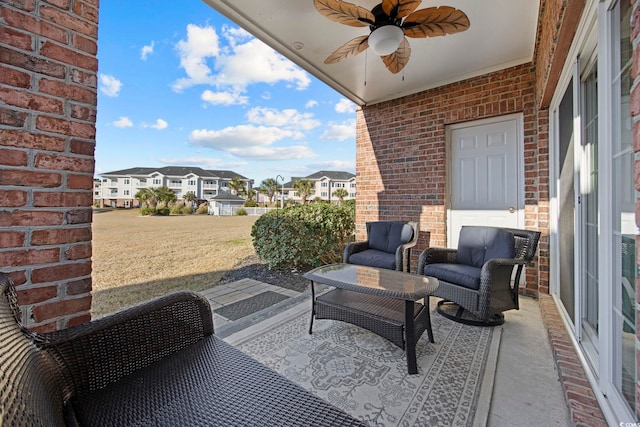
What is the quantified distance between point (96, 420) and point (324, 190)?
28266 mm

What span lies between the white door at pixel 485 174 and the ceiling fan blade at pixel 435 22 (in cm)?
191

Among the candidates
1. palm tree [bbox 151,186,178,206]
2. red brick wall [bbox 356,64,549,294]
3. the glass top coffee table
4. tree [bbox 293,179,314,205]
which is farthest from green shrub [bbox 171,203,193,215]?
the glass top coffee table

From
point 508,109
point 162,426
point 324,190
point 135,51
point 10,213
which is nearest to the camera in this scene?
point 162,426

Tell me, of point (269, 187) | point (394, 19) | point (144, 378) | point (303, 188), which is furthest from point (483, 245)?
point (269, 187)

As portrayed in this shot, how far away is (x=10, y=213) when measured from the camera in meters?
1.01

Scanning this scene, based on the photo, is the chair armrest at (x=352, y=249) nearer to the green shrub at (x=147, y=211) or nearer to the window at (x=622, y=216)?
the window at (x=622, y=216)

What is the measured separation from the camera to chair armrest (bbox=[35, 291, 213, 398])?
33.9 inches

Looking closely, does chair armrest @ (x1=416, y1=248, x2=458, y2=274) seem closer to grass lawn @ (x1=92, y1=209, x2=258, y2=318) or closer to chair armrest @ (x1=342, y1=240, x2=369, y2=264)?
chair armrest @ (x1=342, y1=240, x2=369, y2=264)

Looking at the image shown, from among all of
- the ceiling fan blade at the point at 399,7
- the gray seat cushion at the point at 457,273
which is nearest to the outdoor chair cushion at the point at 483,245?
the gray seat cushion at the point at 457,273

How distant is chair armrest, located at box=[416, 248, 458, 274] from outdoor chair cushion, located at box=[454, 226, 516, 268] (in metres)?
0.07

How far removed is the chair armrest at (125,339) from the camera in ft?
2.82

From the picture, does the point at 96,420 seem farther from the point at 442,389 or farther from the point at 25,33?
the point at 442,389

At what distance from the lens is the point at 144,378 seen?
945 millimetres

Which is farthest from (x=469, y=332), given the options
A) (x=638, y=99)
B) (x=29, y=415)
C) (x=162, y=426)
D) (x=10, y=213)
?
(x=10, y=213)
